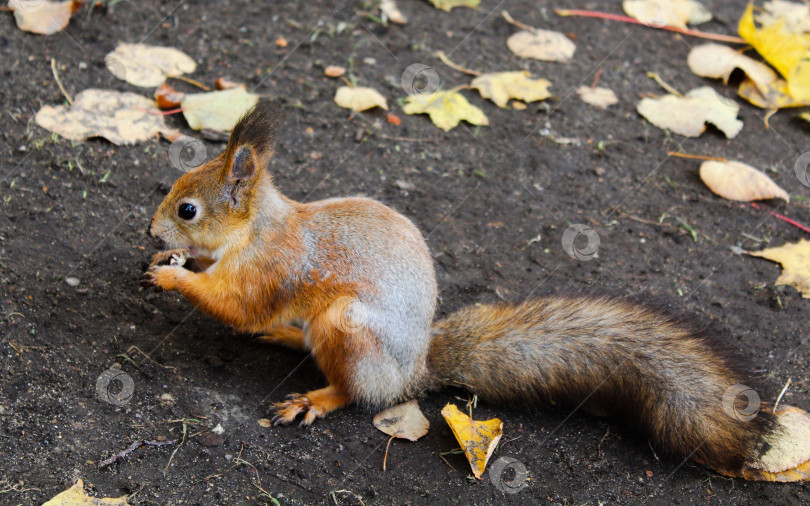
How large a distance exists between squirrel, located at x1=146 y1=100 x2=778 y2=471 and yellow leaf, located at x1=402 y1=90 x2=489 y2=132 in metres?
1.44

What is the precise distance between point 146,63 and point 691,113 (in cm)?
311

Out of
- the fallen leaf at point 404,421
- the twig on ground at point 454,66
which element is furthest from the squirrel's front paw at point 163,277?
the twig on ground at point 454,66

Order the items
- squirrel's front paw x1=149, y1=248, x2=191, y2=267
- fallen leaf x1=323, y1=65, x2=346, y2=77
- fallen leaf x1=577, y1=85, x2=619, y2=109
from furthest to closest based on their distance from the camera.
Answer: fallen leaf x1=577, y1=85, x2=619, y2=109, fallen leaf x1=323, y1=65, x2=346, y2=77, squirrel's front paw x1=149, y1=248, x2=191, y2=267

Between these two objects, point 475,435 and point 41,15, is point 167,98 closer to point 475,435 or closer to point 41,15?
point 41,15

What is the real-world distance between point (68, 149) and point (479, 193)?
6.48ft

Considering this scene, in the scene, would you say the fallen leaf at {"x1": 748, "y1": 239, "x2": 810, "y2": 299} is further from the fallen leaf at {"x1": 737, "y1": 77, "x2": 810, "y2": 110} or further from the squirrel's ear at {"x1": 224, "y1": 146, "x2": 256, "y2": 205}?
the squirrel's ear at {"x1": 224, "y1": 146, "x2": 256, "y2": 205}

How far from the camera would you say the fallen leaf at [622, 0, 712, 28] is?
200 inches

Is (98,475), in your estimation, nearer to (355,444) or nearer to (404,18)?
(355,444)

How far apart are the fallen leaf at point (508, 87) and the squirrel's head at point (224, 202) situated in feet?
6.45

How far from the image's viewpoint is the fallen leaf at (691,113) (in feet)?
14.2

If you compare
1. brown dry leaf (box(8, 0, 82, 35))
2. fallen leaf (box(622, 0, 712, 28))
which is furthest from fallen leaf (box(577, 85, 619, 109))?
brown dry leaf (box(8, 0, 82, 35))

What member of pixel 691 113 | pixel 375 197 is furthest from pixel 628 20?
pixel 375 197

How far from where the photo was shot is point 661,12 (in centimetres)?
510

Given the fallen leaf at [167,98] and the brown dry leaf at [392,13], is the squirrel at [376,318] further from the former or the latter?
the brown dry leaf at [392,13]
